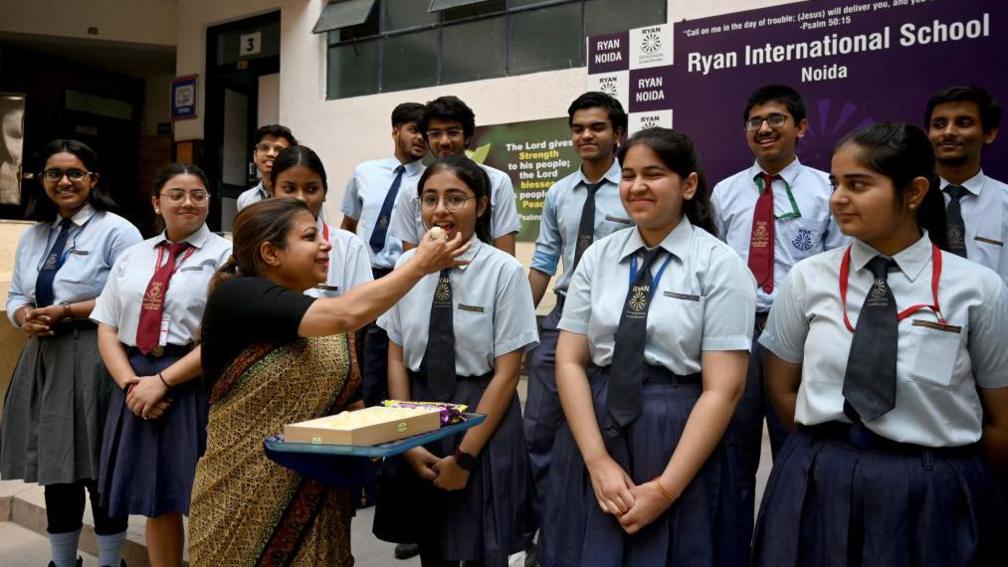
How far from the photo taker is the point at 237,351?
2.08m

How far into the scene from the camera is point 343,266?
2.95 metres

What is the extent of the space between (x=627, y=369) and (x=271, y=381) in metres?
0.92

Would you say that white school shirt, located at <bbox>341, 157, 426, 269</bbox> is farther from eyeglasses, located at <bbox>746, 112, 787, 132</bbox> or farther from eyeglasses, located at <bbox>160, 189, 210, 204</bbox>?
eyeglasses, located at <bbox>746, 112, 787, 132</bbox>

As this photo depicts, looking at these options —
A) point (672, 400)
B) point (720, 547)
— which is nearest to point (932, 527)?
point (720, 547)

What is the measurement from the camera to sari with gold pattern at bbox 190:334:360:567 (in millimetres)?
2061

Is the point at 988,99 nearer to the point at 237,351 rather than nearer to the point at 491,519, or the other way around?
the point at 491,519

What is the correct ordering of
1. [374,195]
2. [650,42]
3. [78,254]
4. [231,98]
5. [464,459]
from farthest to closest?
[231,98] → [650,42] → [374,195] → [78,254] → [464,459]

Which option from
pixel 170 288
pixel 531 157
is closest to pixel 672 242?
pixel 170 288

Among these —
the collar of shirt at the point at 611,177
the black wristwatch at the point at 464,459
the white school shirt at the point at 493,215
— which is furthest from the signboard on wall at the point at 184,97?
the black wristwatch at the point at 464,459

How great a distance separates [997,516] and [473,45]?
5.89 m

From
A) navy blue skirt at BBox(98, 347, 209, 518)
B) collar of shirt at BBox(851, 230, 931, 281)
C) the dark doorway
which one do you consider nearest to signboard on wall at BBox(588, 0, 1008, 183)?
collar of shirt at BBox(851, 230, 931, 281)

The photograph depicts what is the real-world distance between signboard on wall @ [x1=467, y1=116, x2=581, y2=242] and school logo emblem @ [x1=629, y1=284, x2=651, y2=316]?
4089 mm

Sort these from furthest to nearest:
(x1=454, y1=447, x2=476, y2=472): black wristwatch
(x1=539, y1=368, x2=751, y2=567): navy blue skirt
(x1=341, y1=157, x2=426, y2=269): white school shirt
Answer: (x1=341, y1=157, x2=426, y2=269): white school shirt < (x1=454, y1=447, x2=476, y2=472): black wristwatch < (x1=539, y1=368, x2=751, y2=567): navy blue skirt

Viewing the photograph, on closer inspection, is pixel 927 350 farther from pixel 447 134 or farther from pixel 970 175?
pixel 447 134
